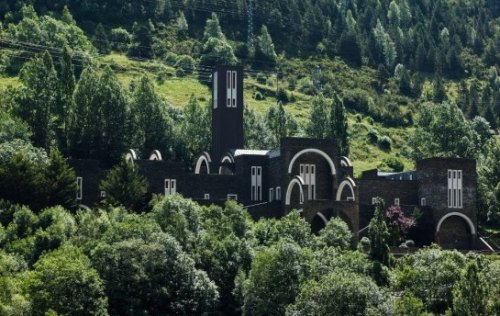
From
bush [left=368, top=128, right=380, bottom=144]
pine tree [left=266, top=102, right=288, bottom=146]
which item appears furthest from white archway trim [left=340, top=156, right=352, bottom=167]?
bush [left=368, top=128, right=380, bottom=144]

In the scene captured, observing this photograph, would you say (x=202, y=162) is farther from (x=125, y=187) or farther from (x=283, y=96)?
(x=283, y=96)

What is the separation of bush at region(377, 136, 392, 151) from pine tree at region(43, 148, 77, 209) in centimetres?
6209

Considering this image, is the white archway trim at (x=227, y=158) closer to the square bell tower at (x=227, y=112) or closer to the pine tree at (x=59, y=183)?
the square bell tower at (x=227, y=112)

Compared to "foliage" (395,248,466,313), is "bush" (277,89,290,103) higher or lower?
higher

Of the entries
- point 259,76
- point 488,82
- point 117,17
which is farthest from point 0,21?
point 488,82

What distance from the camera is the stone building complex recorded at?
317ft

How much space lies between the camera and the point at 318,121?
130 metres

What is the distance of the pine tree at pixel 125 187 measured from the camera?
91.8 m

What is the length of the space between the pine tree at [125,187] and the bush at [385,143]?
2309 inches

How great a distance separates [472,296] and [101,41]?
10007cm

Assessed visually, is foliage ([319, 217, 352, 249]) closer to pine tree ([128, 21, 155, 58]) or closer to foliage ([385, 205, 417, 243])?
foliage ([385, 205, 417, 243])

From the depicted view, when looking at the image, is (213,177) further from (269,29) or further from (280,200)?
(269,29)

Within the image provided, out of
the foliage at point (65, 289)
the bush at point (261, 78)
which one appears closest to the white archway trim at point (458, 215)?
the foliage at point (65, 289)

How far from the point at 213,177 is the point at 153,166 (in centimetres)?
520
